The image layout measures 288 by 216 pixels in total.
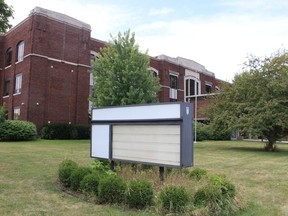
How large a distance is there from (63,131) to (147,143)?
22140 millimetres

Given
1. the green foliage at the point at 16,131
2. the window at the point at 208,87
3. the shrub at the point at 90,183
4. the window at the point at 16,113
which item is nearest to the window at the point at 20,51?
the window at the point at 16,113

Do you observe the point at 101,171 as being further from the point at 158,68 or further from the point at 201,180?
the point at 158,68

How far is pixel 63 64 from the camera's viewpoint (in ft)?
→ 101

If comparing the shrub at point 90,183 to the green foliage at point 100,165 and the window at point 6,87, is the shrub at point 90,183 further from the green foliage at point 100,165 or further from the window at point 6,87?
the window at point 6,87

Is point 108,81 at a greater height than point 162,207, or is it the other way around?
point 108,81

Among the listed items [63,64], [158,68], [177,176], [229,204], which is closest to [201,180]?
[177,176]

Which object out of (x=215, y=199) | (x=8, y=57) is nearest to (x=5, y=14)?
(x=215, y=199)

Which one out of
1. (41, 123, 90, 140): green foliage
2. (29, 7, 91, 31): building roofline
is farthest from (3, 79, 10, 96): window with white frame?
(41, 123, 90, 140): green foliage

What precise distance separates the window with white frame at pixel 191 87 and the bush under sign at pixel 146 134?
38.7 meters

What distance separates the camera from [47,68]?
97.2 feet

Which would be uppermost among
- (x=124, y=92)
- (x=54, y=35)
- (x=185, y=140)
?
(x=54, y=35)

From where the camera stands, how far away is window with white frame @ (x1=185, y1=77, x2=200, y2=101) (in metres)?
47.1

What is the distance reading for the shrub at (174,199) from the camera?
566 centimetres

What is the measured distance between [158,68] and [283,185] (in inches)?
1335
